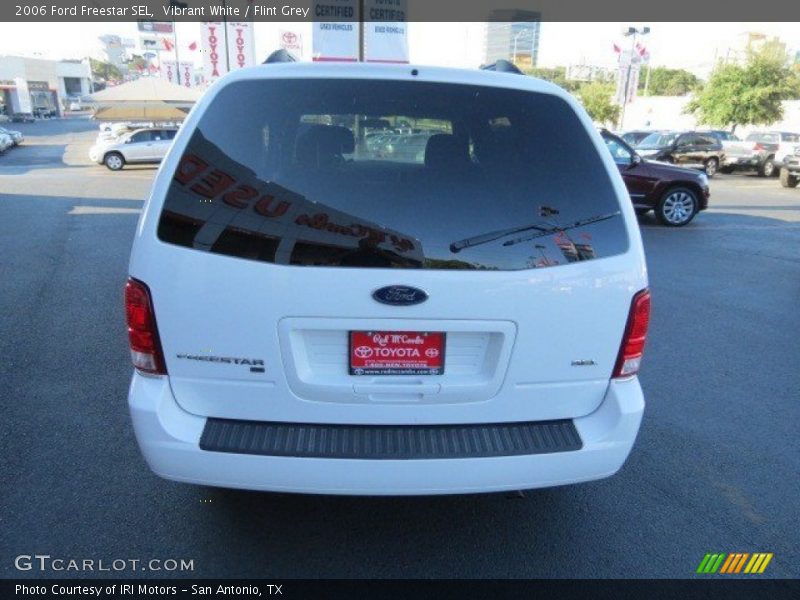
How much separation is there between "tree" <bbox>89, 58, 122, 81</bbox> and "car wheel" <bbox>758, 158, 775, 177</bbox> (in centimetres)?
13673

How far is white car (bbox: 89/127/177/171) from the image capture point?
2244 cm

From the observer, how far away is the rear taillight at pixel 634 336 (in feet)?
7.56

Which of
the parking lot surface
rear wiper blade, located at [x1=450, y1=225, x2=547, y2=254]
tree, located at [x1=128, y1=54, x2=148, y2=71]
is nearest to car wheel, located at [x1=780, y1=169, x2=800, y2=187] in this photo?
the parking lot surface

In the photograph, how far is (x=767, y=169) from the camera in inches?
980

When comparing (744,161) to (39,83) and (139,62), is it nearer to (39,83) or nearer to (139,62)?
(139,62)

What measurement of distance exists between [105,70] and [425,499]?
516 feet

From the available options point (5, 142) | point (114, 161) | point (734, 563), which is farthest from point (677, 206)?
point (5, 142)

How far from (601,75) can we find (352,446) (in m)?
101

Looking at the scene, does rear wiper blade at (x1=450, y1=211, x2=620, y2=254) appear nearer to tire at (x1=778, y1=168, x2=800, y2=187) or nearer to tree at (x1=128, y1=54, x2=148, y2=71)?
tire at (x1=778, y1=168, x2=800, y2=187)

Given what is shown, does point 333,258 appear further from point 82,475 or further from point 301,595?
point 82,475

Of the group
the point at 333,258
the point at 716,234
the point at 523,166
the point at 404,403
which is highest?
the point at 523,166

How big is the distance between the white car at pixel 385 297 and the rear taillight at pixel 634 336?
0.01m

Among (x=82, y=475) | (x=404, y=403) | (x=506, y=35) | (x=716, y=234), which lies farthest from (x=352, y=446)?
(x=506, y=35)

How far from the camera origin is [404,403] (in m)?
2.28
